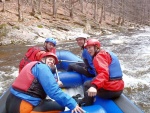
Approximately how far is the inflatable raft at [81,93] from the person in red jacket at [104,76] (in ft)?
0.43

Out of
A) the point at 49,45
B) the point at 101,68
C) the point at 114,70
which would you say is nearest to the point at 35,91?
the point at 101,68

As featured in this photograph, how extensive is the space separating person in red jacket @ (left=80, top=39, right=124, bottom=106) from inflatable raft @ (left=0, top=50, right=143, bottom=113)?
130 millimetres

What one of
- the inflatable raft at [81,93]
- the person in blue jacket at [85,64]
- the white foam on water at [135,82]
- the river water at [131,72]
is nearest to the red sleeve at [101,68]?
the inflatable raft at [81,93]

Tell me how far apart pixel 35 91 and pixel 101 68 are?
1046 mm

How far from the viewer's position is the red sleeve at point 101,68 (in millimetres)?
3314

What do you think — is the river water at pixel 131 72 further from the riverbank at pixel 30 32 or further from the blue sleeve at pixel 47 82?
the blue sleeve at pixel 47 82

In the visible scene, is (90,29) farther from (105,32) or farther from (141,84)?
(141,84)

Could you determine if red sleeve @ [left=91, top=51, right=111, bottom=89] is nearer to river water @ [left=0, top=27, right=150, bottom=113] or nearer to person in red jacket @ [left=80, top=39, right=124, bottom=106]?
person in red jacket @ [left=80, top=39, right=124, bottom=106]

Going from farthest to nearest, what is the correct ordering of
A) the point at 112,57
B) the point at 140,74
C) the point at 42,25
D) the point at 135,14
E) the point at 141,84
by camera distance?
the point at 135,14 → the point at 42,25 → the point at 140,74 → the point at 141,84 → the point at 112,57

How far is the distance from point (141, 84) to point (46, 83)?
13.7ft

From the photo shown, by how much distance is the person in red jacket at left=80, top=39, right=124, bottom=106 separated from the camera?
3.32 m

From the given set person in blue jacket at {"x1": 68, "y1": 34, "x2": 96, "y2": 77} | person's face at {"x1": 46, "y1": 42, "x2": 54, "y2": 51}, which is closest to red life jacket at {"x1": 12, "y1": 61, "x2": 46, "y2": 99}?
person in blue jacket at {"x1": 68, "y1": 34, "x2": 96, "y2": 77}

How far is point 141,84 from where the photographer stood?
6312 mm

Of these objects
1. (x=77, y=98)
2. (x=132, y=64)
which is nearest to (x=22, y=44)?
(x=132, y=64)
